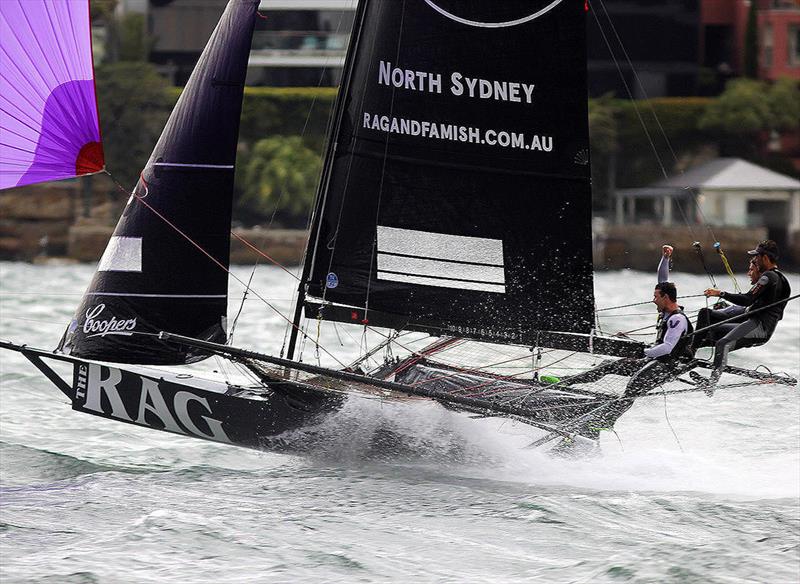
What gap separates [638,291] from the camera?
26.0m

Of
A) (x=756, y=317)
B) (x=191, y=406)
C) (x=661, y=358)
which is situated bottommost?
(x=191, y=406)

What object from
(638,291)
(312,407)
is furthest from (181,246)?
(638,291)

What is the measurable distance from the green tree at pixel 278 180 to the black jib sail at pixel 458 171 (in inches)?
1150

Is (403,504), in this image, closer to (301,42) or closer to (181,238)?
(181,238)

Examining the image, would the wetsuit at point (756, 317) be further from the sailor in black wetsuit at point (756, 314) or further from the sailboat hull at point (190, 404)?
the sailboat hull at point (190, 404)

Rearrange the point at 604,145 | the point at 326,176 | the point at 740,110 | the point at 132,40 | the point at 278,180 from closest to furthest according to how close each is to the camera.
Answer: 1. the point at 326,176
2. the point at 278,180
3. the point at 604,145
4. the point at 740,110
5. the point at 132,40

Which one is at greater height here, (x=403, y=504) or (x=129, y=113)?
(x=129, y=113)

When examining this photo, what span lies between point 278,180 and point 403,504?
31.5 metres

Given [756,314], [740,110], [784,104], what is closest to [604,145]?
[740,110]

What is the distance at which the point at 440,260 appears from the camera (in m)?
9.48

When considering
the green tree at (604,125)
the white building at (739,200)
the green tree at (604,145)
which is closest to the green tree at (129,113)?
the green tree at (604,125)

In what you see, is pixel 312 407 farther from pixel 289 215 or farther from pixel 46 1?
pixel 289 215

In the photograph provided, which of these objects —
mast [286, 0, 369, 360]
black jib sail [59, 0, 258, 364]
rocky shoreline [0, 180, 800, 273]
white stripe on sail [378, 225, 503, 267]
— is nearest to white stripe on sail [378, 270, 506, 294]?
white stripe on sail [378, 225, 503, 267]

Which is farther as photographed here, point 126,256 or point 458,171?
point 458,171
